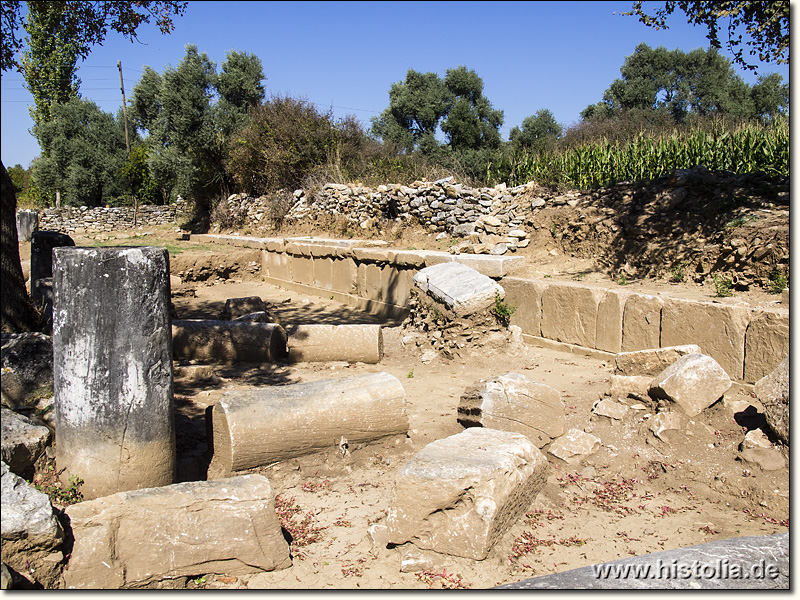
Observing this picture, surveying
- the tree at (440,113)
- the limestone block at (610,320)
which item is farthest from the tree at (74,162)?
the limestone block at (610,320)

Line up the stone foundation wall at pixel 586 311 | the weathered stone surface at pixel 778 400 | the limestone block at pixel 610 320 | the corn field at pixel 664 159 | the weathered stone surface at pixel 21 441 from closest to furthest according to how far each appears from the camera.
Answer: the weathered stone surface at pixel 21 441 < the weathered stone surface at pixel 778 400 < the stone foundation wall at pixel 586 311 < the limestone block at pixel 610 320 < the corn field at pixel 664 159

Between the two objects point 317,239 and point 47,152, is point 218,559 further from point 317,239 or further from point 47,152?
point 47,152

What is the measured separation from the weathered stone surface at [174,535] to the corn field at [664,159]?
353 inches

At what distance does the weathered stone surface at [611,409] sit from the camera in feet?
17.6

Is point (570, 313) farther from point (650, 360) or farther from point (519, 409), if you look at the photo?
→ point (519, 409)

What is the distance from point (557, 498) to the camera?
434cm

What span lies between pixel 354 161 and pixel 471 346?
12.4 metres

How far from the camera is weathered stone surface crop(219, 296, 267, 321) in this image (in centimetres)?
1045

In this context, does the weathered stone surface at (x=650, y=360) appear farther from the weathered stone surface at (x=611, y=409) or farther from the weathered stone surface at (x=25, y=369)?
the weathered stone surface at (x=25, y=369)

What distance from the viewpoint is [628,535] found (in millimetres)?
3893

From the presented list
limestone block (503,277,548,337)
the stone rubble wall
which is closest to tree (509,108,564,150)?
the stone rubble wall

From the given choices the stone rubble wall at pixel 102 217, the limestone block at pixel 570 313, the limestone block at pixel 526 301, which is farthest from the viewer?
the stone rubble wall at pixel 102 217

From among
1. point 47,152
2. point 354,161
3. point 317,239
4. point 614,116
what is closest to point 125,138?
point 47,152

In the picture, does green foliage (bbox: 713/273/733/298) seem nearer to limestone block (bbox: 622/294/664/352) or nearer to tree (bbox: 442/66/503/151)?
limestone block (bbox: 622/294/664/352)
